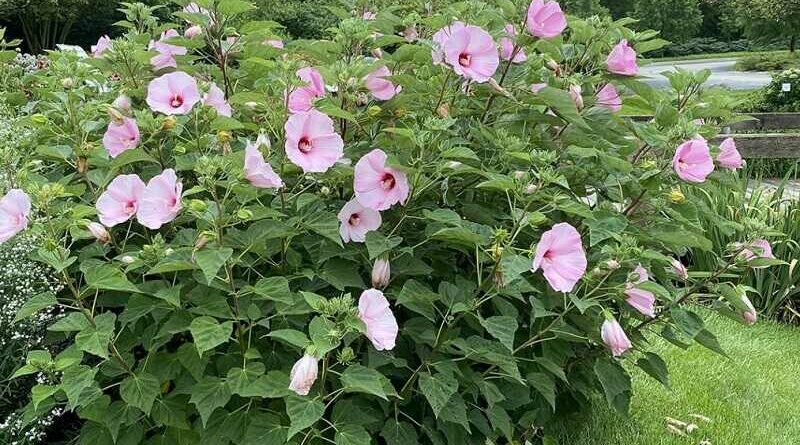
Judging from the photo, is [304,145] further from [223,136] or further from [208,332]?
[208,332]

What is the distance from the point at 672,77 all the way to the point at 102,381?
160 centimetres

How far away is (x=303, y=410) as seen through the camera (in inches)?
60.1

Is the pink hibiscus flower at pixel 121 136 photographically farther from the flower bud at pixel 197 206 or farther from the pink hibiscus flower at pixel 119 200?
the flower bud at pixel 197 206

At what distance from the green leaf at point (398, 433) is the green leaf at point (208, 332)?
0.47 meters

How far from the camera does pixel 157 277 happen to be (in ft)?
5.96

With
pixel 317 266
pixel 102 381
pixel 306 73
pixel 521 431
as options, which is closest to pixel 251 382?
pixel 317 266

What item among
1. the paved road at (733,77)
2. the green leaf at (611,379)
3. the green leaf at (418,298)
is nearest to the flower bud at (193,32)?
the green leaf at (418,298)

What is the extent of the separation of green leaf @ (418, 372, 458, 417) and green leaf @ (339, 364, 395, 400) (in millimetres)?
118

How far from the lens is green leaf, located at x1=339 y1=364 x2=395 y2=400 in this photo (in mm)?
1488

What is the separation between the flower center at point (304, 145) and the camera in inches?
63.6

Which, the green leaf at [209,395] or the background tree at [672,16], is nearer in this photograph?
the green leaf at [209,395]

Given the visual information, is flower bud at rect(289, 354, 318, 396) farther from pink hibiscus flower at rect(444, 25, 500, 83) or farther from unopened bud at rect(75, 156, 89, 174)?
unopened bud at rect(75, 156, 89, 174)

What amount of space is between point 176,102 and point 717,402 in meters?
2.30

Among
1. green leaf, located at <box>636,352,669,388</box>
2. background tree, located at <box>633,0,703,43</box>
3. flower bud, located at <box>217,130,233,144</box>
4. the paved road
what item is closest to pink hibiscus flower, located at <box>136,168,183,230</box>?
flower bud, located at <box>217,130,233,144</box>
